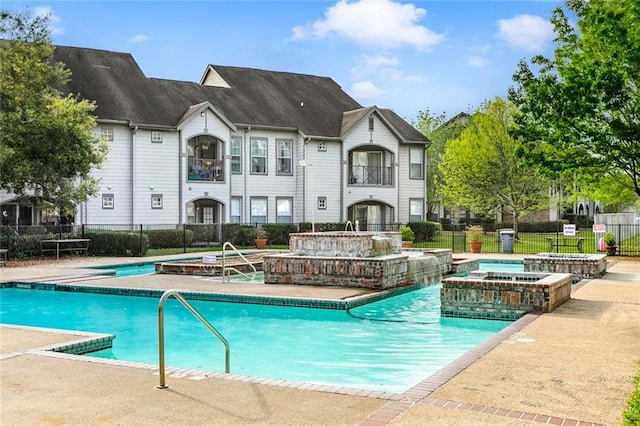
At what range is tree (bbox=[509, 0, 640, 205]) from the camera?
1903 cm

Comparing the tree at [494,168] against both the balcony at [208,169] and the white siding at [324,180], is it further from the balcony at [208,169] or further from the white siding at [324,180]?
the balcony at [208,169]

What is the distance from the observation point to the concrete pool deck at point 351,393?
18.5 ft

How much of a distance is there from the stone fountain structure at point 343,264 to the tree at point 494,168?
23.8m

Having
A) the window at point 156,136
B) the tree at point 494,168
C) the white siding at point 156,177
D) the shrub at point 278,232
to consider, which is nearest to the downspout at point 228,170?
the shrub at point 278,232

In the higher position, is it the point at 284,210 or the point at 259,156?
the point at 259,156

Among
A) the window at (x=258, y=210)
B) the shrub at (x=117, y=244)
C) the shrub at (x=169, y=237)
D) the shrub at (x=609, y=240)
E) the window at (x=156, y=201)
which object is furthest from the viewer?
the window at (x=258, y=210)

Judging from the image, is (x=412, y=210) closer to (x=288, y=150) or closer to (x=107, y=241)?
(x=288, y=150)

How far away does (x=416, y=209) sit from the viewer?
139 feet

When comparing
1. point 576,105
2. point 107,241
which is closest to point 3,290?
point 107,241

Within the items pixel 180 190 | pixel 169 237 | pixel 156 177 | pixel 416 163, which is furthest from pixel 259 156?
pixel 416 163

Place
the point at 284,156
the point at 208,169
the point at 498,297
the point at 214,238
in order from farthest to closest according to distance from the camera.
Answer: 1. the point at 284,156
2. the point at 208,169
3. the point at 214,238
4. the point at 498,297

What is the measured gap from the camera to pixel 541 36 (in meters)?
31.0

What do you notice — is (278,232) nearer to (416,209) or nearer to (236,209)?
(236,209)

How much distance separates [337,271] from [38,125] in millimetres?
14816
